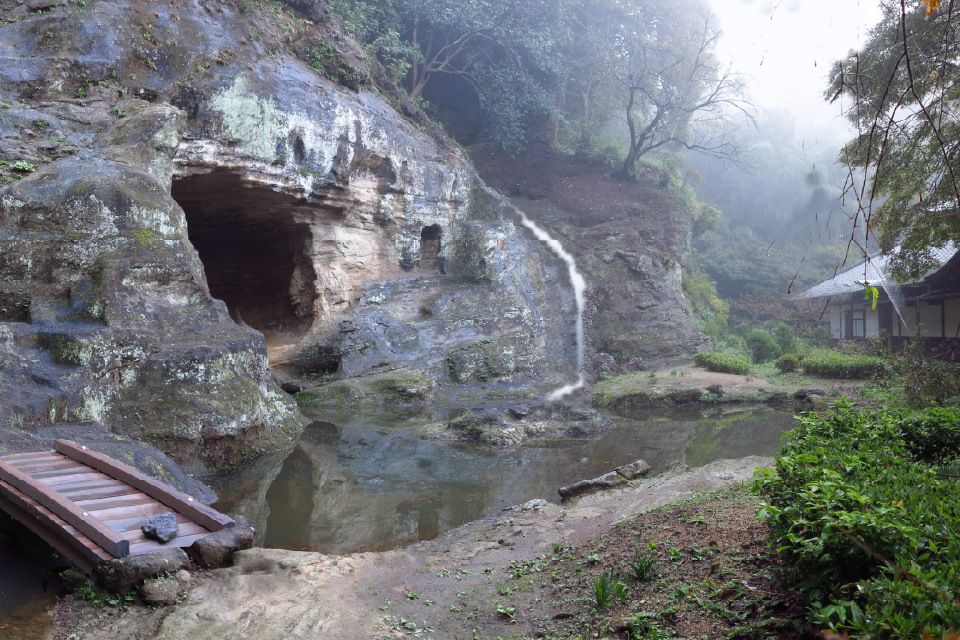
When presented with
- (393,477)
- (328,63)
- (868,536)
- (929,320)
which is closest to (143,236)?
(393,477)

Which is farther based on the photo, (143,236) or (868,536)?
(143,236)

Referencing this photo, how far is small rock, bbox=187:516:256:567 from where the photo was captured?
5.34 meters

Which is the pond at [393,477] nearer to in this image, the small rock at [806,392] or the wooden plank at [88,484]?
the wooden plank at [88,484]

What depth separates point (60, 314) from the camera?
9.20 m

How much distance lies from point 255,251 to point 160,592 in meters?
16.3

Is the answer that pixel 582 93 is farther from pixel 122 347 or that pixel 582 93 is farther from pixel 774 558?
pixel 774 558

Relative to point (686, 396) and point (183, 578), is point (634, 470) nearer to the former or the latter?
point (183, 578)

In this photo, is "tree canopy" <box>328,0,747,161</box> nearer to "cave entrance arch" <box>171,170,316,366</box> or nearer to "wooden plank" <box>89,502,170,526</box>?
"cave entrance arch" <box>171,170,316,366</box>

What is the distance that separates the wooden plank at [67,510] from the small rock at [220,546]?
0.59m

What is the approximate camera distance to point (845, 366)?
16891 millimetres

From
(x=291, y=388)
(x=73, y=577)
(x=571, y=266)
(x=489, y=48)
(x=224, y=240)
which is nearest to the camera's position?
(x=73, y=577)

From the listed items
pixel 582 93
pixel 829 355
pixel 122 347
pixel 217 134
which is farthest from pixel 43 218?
pixel 582 93

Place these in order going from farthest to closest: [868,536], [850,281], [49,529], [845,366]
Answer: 1. [850,281]
2. [845,366]
3. [49,529]
4. [868,536]

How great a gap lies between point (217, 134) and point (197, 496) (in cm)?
910
